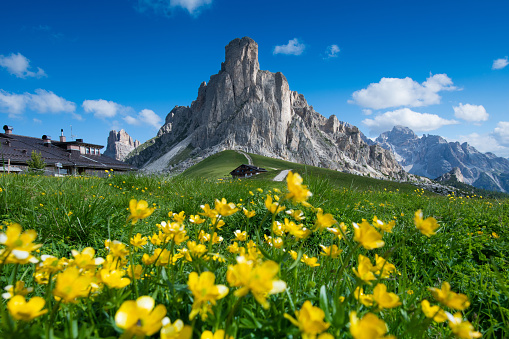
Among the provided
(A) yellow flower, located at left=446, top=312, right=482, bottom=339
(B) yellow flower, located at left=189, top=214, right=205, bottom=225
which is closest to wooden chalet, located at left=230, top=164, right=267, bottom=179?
(B) yellow flower, located at left=189, top=214, right=205, bottom=225

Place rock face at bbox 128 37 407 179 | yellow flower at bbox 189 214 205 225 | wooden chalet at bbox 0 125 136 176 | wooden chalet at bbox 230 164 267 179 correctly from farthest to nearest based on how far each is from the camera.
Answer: rock face at bbox 128 37 407 179
wooden chalet at bbox 230 164 267 179
wooden chalet at bbox 0 125 136 176
yellow flower at bbox 189 214 205 225

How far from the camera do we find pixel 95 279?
3.13ft

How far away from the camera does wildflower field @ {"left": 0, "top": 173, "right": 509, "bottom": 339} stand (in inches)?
28.1

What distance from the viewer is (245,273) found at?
2.15 feet

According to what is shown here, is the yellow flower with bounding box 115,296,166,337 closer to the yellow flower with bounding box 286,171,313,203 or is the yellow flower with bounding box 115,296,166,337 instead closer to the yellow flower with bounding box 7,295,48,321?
the yellow flower with bounding box 7,295,48,321

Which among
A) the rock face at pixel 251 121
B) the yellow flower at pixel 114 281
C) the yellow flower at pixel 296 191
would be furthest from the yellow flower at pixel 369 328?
the rock face at pixel 251 121

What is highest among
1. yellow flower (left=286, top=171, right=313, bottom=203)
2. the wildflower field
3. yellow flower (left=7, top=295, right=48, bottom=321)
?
yellow flower (left=286, top=171, right=313, bottom=203)

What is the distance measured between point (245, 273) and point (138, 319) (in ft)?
0.99

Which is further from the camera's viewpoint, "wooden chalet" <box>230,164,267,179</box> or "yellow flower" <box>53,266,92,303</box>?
"wooden chalet" <box>230,164,267,179</box>

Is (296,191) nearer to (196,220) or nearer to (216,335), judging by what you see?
(216,335)

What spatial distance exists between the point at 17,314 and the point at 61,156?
4737 centimetres

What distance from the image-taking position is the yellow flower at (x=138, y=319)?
0.60 metres

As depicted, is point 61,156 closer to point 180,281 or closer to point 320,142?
point 180,281

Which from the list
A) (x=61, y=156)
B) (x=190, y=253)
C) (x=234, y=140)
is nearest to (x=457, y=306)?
(x=190, y=253)
